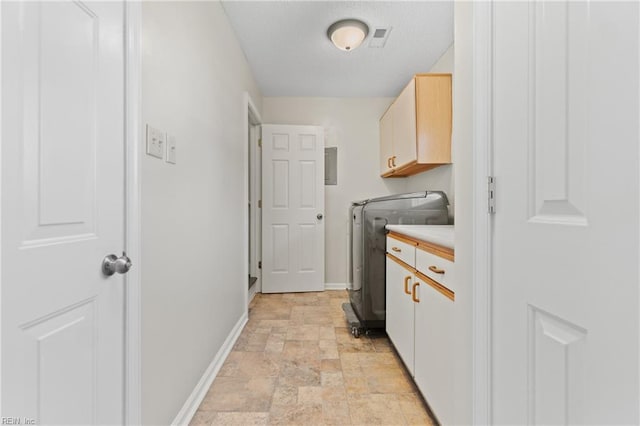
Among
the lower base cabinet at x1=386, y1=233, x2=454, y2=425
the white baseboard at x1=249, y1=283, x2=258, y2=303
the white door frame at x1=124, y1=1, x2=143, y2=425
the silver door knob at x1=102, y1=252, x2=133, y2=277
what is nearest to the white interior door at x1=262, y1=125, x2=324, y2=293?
the white baseboard at x1=249, y1=283, x2=258, y2=303

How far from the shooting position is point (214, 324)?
186cm

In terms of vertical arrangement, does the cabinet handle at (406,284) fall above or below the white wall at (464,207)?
below

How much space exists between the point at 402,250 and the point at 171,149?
1.37 meters

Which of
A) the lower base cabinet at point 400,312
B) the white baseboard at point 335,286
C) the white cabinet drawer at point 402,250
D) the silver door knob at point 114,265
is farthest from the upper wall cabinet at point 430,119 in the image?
the silver door knob at point 114,265

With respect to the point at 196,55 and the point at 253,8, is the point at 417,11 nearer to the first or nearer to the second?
the point at 253,8

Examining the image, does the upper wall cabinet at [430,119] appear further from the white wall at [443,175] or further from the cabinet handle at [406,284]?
the cabinet handle at [406,284]

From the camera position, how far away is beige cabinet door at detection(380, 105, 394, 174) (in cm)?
326

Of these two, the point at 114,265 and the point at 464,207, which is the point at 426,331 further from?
the point at 114,265

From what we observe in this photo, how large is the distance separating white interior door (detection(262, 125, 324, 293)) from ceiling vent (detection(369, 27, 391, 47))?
1.25 meters

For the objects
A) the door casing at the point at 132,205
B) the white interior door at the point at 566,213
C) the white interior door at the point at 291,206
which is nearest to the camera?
the white interior door at the point at 566,213

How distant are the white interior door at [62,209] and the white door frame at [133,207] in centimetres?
2

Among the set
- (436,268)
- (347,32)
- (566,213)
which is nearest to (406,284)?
(436,268)

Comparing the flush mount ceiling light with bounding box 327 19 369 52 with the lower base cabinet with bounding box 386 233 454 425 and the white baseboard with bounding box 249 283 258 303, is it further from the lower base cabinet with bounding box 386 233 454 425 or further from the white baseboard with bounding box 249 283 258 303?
the white baseboard with bounding box 249 283 258 303

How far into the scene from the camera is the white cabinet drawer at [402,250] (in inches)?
64.9
